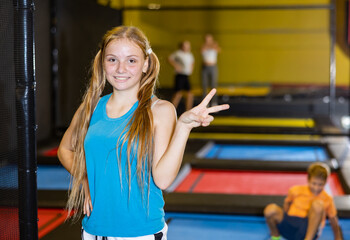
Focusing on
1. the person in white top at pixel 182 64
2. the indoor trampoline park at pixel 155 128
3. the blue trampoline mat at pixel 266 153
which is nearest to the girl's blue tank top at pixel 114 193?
the indoor trampoline park at pixel 155 128

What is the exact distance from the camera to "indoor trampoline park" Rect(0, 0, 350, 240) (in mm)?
1243

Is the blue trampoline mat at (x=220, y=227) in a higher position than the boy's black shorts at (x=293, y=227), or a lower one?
lower

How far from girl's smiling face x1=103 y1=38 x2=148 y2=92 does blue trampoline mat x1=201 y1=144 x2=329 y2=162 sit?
13.4 ft

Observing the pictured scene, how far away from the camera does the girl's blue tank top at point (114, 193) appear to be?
4.02 feet

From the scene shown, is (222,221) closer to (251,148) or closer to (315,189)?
(315,189)

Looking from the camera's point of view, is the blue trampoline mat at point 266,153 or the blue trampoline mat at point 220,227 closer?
the blue trampoline mat at point 220,227

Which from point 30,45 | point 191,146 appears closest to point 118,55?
point 30,45

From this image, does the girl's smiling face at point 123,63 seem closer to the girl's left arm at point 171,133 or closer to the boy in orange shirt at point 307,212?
the girl's left arm at point 171,133

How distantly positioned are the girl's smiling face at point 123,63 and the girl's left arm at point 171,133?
10cm

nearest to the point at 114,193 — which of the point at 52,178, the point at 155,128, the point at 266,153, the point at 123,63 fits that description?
the point at 155,128

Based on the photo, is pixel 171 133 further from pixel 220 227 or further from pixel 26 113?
pixel 220 227

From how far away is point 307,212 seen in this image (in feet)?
8.55

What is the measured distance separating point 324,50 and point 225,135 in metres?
5.41

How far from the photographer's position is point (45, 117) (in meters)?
5.93
